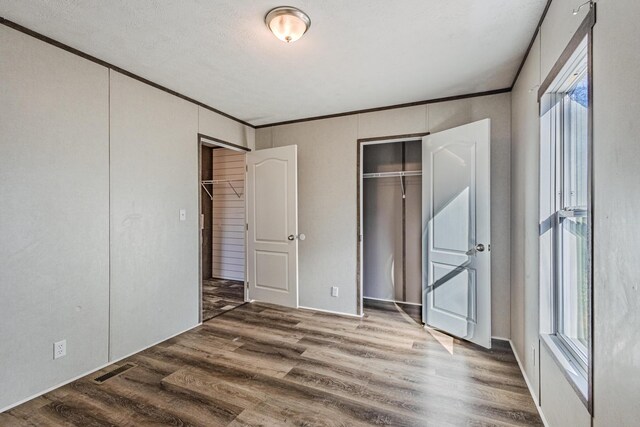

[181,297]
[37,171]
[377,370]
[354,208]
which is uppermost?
[37,171]

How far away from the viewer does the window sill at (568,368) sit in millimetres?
1274

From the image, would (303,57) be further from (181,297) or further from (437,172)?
(181,297)

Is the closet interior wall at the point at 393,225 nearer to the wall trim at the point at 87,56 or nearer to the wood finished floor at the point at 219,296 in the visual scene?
the wood finished floor at the point at 219,296

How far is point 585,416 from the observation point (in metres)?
1.24

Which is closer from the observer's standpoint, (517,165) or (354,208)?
(517,165)

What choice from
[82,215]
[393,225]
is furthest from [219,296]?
[393,225]

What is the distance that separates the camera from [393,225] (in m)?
4.10

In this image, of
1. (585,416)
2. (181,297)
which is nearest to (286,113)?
(181,297)

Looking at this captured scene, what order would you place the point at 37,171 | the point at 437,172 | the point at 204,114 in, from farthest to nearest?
the point at 204,114 → the point at 437,172 → the point at 37,171

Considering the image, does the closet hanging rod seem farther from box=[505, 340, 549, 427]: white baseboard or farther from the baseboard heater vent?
the baseboard heater vent

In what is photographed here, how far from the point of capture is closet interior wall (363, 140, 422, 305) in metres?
3.97

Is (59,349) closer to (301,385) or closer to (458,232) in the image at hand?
(301,385)

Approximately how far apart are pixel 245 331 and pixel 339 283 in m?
1.24

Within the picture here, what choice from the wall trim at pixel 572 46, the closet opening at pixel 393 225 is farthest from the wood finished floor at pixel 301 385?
the wall trim at pixel 572 46
